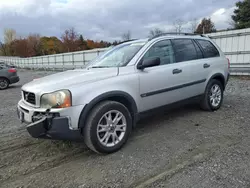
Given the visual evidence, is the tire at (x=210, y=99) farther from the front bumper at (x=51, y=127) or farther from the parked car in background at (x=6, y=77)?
the parked car in background at (x=6, y=77)

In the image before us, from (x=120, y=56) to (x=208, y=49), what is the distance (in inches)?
87.7

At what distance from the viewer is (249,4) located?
29.1 m

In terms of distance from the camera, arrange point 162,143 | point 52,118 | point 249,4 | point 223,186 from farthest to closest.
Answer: point 249,4
point 162,143
point 52,118
point 223,186

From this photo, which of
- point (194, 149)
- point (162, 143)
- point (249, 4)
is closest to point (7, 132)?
point (162, 143)

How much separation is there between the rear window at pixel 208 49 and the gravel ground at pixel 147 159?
1.54 metres

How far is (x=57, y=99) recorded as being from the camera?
257cm

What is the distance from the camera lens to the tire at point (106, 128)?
270 cm

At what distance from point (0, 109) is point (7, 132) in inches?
99.1

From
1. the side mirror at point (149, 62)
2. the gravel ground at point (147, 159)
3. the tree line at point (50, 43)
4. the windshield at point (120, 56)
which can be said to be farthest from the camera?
the tree line at point (50, 43)

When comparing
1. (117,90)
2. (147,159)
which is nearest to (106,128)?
(117,90)

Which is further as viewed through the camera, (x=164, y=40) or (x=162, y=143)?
(x=164, y=40)

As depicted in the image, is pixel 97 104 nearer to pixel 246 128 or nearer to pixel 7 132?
pixel 7 132

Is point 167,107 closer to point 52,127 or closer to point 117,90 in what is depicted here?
point 117,90

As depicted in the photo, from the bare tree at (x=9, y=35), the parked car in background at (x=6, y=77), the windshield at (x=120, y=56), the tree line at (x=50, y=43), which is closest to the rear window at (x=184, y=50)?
the windshield at (x=120, y=56)
